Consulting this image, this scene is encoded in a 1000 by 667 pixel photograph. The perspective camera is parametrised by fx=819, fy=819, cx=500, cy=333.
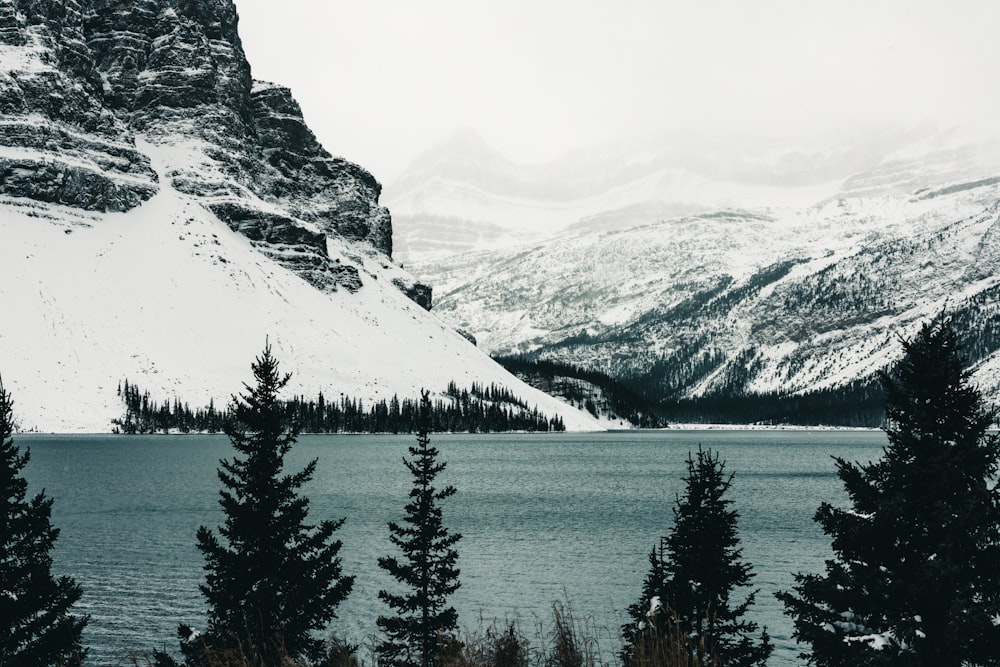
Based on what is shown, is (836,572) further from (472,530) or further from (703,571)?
(472,530)

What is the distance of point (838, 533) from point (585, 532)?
59.5m

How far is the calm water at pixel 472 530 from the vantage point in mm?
46062

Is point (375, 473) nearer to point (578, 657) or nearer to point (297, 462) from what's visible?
point (297, 462)

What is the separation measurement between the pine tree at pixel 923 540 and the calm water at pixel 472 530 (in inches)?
498

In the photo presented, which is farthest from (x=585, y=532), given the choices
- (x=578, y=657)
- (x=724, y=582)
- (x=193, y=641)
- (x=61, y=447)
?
(x=61, y=447)

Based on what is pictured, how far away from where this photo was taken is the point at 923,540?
15203mm

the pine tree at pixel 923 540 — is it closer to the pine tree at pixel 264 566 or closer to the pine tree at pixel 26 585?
the pine tree at pixel 264 566

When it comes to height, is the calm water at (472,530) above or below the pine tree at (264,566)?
below

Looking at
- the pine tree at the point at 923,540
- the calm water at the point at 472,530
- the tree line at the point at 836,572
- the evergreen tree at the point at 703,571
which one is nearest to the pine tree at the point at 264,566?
the tree line at the point at 836,572

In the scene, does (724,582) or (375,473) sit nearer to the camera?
(724,582)

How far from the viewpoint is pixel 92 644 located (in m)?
39.4

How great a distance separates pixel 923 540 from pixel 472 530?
6073cm

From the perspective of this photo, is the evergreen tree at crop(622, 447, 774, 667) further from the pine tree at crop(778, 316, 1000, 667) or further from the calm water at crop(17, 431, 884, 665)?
the pine tree at crop(778, 316, 1000, 667)

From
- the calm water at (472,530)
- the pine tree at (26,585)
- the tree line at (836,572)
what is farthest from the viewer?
the calm water at (472,530)
